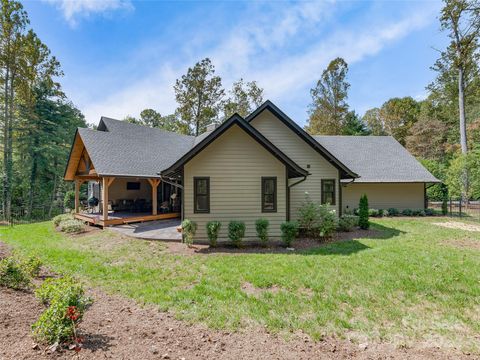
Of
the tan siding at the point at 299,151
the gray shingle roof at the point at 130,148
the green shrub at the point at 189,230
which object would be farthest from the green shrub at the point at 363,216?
the gray shingle roof at the point at 130,148

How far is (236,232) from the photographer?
9.04 meters

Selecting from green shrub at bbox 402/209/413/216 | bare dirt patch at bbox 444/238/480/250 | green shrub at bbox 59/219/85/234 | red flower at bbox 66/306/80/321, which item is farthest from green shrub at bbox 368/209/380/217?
red flower at bbox 66/306/80/321

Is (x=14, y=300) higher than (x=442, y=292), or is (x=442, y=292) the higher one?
(x=14, y=300)

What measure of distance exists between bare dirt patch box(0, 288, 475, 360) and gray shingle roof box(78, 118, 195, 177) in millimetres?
9879

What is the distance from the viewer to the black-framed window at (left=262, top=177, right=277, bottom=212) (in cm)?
998

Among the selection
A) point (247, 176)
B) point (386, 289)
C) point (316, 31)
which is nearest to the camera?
point (386, 289)

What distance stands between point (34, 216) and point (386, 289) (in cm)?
2918

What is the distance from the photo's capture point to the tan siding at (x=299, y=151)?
12828 mm

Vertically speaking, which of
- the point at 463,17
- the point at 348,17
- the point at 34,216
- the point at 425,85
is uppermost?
the point at 463,17

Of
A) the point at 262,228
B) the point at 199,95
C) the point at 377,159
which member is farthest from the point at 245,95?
the point at 262,228

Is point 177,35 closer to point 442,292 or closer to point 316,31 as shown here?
point 316,31

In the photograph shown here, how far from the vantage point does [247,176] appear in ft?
32.4

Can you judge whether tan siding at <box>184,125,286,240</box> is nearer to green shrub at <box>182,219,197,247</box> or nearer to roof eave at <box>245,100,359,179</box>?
green shrub at <box>182,219,197,247</box>

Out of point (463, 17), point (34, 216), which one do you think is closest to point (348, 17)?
point (463, 17)
